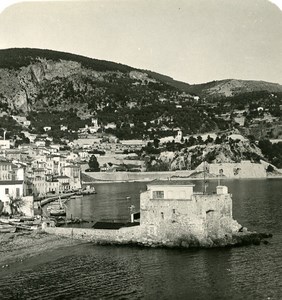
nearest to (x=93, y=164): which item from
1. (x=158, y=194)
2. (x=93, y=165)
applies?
(x=93, y=165)

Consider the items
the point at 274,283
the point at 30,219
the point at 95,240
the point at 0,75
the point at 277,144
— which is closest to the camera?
the point at 274,283

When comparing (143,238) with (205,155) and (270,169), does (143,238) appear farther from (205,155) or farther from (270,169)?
(270,169)

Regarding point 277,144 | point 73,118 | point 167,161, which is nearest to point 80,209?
point 167,161

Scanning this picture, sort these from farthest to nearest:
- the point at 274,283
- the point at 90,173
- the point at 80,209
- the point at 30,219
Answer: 1. the point at 90,173
2. the point at 80,209
3. the point at 30,219
4. the point at 274,283

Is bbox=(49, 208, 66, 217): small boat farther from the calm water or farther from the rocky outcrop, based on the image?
the rocky outcrop

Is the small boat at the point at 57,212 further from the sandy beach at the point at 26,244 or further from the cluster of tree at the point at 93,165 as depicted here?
the cluster of tree at the point at 93,165

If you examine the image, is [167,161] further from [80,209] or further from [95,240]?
[95,240]

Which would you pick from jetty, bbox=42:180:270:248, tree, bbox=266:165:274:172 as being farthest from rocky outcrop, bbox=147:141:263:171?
jetty, bbox=42:180:270:248

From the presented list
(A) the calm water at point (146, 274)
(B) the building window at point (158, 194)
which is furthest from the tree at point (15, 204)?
(B) the building window at point (158, 194)

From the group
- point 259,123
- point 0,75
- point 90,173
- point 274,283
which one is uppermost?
point 0,75
